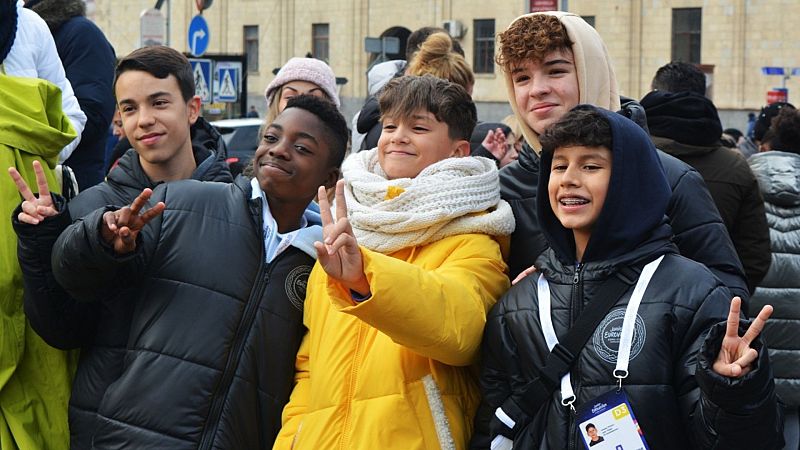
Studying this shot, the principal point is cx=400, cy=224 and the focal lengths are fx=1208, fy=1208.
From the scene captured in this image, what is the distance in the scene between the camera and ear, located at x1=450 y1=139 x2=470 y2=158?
4.23 metres

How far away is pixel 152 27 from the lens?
18.5 metres

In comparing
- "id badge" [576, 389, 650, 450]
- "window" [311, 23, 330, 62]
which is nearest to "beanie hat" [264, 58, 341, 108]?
"id badge" [576, 389, 650, 450]

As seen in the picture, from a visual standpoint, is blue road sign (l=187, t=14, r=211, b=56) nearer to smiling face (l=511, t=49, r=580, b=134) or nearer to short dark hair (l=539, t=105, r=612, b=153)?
smiling face (l=511, t=49, r=580, b=134)

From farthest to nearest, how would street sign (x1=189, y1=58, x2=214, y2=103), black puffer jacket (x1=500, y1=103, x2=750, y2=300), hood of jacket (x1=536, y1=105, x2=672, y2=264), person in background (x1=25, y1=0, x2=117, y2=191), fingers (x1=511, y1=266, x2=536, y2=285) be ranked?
street sign (x1=189, y1=58, x2=214, y2=103)
person in background (x1=25, y1=0, x2=117, y2=191)
black puffer jacket (x1=500, y1=103, x2=750, y2=300)
fingers (x1=511, y1=266, x2=536, y2=285)
hood of jacket (x1=536, y1=105, x2=672, y2=264)

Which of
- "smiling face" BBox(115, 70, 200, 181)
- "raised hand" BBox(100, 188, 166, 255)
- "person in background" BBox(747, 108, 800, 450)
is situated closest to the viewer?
"raised hand" BBox(100, 188, 166, 255)

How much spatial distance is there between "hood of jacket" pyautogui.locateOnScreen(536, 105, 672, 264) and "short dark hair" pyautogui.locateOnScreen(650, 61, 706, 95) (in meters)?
3.70

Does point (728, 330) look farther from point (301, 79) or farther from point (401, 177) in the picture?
point (301, 79)

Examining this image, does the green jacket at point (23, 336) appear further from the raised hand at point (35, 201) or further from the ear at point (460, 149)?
the ear at point (460, 149)

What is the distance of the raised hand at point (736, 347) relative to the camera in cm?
303

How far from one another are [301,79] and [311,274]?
2.84 metres

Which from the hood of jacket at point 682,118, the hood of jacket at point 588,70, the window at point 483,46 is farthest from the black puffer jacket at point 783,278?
the window at point 483,46

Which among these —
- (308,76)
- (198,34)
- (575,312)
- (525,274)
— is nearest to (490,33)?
(198,34)

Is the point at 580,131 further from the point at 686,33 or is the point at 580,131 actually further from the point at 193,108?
the point at 686,33

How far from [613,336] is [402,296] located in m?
0.61
